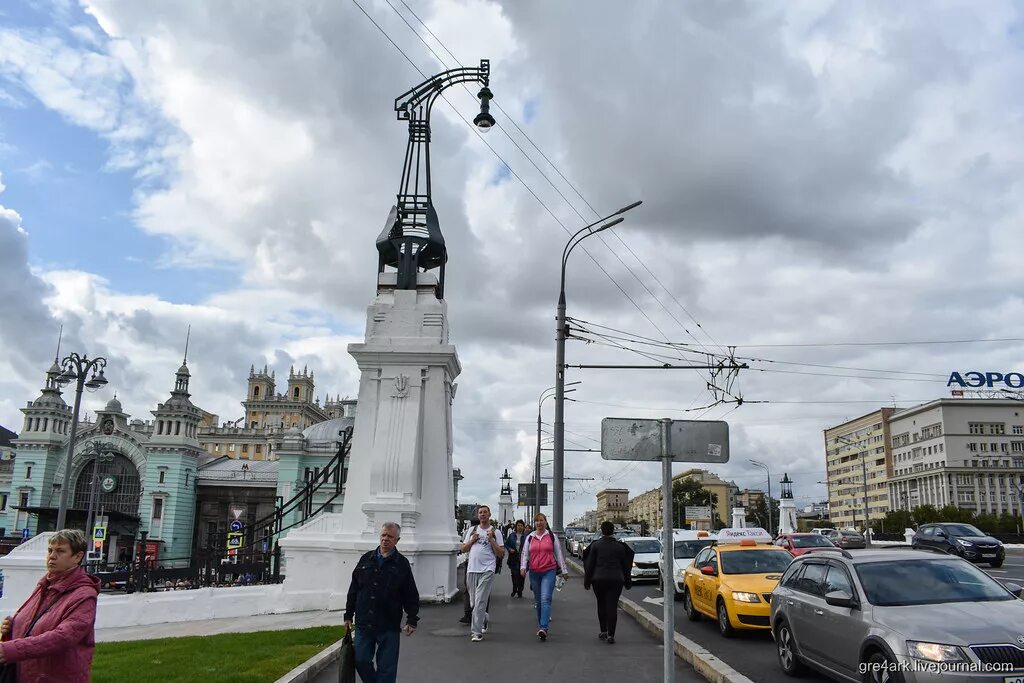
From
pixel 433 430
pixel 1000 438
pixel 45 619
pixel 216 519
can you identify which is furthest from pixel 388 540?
pixel 1000 438

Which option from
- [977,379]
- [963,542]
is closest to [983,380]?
[977,379]

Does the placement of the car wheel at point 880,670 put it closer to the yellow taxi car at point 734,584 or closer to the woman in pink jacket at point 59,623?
the yellow taxi car at point 734,584

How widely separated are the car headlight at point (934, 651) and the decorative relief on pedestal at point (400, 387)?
10.9 metres

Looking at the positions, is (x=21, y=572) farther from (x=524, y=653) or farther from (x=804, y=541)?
(x=804, y=541)

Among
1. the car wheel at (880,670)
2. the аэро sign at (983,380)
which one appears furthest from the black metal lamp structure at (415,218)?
the аэро sign at (983,380)

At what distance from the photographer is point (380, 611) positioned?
6.59 meters

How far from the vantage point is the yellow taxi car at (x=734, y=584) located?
11.2 metres

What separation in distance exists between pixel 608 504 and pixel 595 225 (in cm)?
17061

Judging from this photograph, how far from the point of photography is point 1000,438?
105250 millimetres

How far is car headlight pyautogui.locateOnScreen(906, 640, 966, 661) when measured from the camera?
595 cm

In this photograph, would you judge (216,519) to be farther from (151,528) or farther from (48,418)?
(48,418)

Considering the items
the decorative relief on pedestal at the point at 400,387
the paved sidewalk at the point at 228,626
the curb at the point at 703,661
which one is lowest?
the paved sidewalk at the point at 228,626

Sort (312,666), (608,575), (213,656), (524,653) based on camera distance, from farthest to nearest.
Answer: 1. (608,575)
2. (524,653)
3. (213,656)
4. (312,666)

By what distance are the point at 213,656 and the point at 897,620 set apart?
7958 millimetres
